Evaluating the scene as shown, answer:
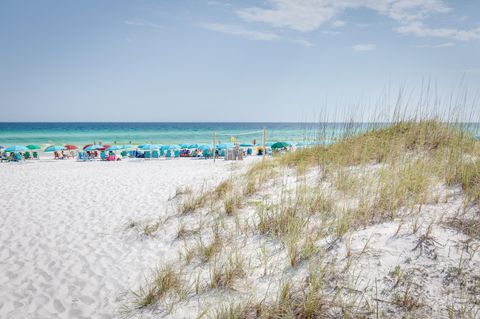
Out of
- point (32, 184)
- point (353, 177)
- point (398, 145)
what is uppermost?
point (398, 145)

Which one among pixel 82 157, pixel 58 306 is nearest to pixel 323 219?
pixel 58 306

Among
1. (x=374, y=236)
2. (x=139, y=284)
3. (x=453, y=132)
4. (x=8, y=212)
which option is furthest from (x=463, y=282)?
(x=8, y=212)

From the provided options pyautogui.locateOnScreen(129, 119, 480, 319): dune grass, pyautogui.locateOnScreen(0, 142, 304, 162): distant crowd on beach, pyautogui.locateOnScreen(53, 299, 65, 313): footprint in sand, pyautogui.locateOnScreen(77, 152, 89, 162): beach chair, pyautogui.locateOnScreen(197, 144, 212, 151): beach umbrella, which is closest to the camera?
pyautogui.locateOnScreen(129, 119, 480, 319): dune grass

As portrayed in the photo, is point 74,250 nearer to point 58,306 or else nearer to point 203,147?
point 58,306

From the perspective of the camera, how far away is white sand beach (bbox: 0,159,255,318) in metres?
2.54

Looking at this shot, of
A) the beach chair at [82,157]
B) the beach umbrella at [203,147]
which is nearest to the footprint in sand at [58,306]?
the beach umbrella at [203,147]

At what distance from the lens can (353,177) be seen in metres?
4.00

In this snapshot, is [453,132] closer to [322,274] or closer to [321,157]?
[321,157]

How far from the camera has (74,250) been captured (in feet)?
11.7

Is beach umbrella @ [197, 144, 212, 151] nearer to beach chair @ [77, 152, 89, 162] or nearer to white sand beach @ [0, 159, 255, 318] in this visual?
beach chair @ [77, 152, 89, 162]

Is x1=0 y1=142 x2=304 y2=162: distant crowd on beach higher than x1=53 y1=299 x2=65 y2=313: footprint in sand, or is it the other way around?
x1=53 y1=299 x2=65 y2=313: footprint in sand

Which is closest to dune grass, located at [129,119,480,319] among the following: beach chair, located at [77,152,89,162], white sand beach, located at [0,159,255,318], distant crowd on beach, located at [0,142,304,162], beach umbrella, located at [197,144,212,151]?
white sand beach, located at [0,159,255,318]

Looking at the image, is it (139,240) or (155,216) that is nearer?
(139,240)

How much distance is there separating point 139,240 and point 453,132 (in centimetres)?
560
